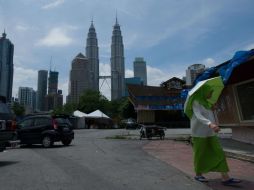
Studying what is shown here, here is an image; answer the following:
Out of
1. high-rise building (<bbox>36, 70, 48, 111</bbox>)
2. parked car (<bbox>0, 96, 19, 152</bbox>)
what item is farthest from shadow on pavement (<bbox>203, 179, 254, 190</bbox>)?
high-rise building (<bbox>36, 70, 48, 111</bbox>)

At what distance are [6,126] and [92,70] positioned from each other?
120 m

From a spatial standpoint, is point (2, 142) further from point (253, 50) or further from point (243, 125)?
point (243, 125)

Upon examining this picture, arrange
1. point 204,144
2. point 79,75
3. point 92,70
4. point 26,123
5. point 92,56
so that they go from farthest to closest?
point 92,56 → point 92,70 → point 79,75 → point 26,123 → point 204,144

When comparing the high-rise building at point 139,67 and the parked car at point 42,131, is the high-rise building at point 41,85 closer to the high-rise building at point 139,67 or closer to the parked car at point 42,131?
the high-rise building at point 139,67

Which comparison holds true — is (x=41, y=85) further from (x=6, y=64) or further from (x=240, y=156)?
→ (x=240, y=156)

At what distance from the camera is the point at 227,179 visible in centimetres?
623

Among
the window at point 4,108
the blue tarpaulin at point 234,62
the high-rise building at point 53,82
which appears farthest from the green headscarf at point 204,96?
the high-rise building at point 53,82

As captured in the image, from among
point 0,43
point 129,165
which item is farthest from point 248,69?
point 0,43

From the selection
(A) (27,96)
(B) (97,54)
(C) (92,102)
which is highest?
(B) (97,54)

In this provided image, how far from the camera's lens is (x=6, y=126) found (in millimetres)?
10008

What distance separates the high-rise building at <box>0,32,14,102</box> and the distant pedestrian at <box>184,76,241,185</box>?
66.1m

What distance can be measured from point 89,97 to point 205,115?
289ft

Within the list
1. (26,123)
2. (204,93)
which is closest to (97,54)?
(26,123)

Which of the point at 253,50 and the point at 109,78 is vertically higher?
the point at 109,78
